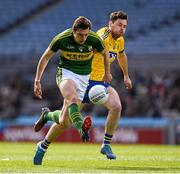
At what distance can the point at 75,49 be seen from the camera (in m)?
11.0

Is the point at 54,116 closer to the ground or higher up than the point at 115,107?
higher up

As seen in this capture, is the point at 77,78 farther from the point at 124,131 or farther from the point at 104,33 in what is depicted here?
the point at 124,131

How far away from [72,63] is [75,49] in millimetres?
247

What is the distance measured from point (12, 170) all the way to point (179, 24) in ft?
63.3

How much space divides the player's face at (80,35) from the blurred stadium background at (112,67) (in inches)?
487

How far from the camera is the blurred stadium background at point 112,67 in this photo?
23688 mm

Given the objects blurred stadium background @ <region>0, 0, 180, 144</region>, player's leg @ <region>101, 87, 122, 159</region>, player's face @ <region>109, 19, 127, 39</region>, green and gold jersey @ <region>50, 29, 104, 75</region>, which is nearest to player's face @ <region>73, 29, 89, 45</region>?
green and gold jersey @ <region>50, 29, 104, 75</region>

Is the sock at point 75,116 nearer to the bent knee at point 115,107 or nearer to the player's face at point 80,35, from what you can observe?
the player's face at point 80,35

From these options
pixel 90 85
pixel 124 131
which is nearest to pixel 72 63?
pixel 90 85

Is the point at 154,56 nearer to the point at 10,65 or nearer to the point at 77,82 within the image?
the point at 10,65

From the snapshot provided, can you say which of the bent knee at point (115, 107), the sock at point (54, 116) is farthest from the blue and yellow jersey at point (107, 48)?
the sock at point (54, 116)

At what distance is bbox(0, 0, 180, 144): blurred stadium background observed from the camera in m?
23.7

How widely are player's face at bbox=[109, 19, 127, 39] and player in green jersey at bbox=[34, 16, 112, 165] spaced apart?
1.33 meters

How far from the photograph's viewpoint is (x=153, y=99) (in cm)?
2377
